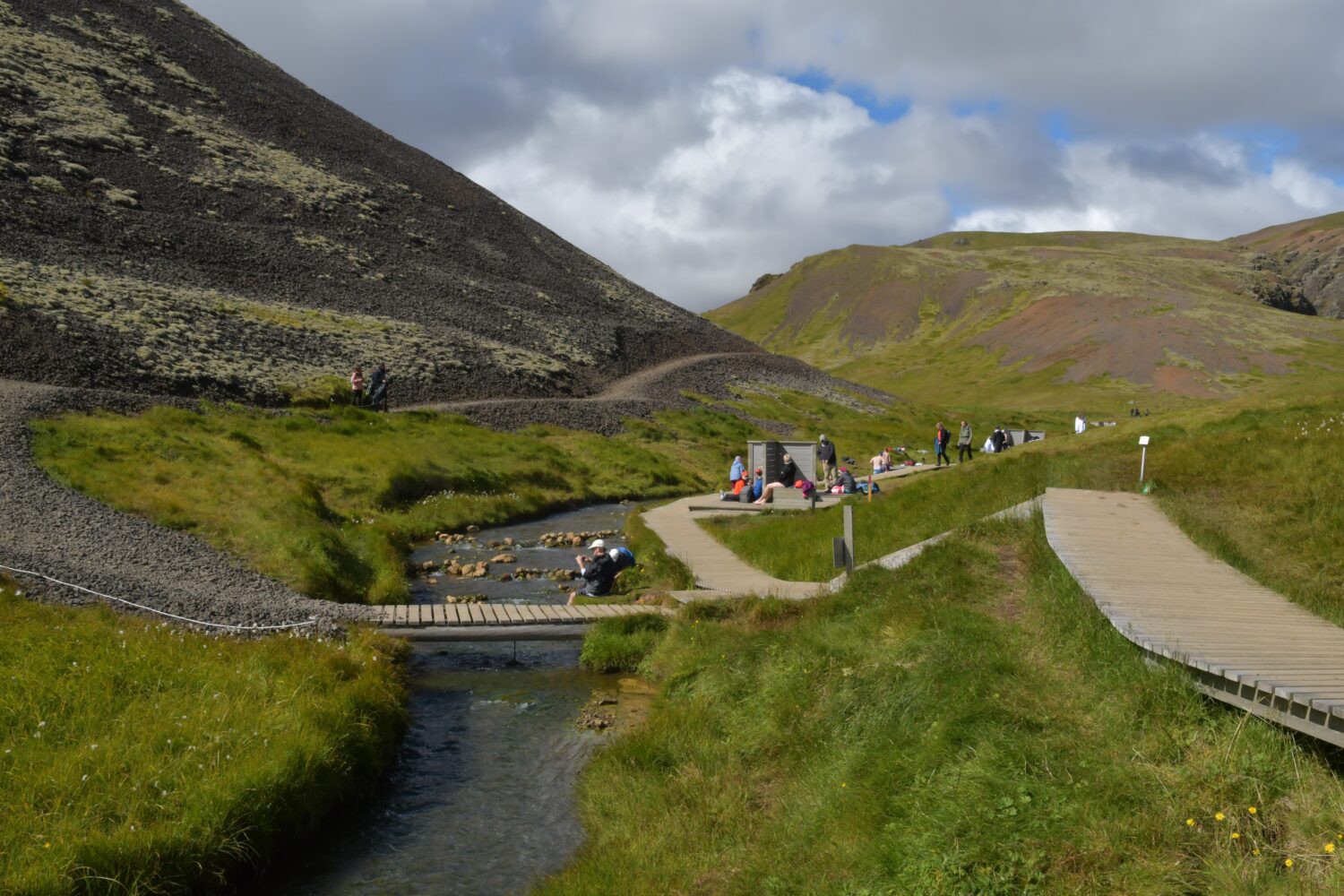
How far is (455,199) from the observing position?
78.9 metres

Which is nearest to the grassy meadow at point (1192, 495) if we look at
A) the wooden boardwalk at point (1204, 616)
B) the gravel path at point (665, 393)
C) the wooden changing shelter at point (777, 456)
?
the wooden boardwalk at point (1204, 616)

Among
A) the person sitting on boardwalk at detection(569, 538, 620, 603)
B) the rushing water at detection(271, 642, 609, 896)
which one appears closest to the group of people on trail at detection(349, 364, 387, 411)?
the person sitting on boardwalk at detection(569, 538, 620, 603)

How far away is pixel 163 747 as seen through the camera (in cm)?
939

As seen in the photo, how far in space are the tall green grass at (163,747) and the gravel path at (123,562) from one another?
116 centimetres

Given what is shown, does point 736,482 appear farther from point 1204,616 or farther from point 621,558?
point 1204,616

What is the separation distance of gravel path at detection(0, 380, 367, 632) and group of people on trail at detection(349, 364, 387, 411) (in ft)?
64.1

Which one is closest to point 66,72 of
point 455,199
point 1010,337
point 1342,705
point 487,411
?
point 455,199

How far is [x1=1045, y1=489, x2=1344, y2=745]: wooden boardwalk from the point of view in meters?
7.26

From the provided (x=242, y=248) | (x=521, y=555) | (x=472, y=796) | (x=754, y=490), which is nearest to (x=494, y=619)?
(x=472, y=796)

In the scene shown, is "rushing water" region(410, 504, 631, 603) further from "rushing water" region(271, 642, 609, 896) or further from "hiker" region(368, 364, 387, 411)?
"hiker" region(368, 364, 387, 411)

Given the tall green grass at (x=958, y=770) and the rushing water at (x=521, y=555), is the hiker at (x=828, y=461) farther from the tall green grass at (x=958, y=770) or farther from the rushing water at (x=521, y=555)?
the tall green grass at (x=958, y=770)

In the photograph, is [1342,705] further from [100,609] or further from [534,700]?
[100,609]

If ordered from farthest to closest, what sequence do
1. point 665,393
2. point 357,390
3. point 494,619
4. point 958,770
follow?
point 665,393 < point 357,390 < point 494,619 < point 958,770

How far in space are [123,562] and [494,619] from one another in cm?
566
